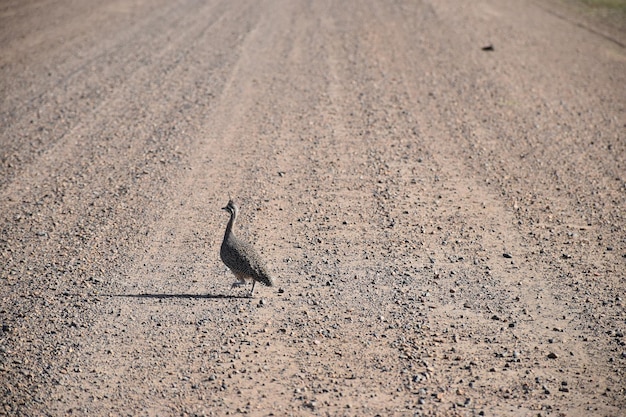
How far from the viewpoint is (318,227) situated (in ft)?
32.3

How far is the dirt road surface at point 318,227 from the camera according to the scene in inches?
265

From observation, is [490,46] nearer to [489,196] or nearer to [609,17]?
[609,17]

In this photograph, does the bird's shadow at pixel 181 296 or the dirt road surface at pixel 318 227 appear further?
the bird's shadow at pixel 181 296

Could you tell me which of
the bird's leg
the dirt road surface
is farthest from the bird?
the dirt road surface

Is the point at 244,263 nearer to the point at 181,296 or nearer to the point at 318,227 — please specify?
the point at 181,296

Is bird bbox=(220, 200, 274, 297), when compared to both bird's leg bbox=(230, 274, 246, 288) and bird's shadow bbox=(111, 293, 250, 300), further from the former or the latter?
bird's shadow bbox=(111, 293, 250, 300)

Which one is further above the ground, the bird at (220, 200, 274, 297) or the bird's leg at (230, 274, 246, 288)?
the bird at (220, 200, 274, 297)

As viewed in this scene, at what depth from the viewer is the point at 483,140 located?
13070mm

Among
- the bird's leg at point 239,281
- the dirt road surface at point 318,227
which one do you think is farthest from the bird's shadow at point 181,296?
the bird's leg at point 239,281

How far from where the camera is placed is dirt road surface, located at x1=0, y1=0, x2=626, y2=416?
6734mm

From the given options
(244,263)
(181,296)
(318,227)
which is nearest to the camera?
(244,263)

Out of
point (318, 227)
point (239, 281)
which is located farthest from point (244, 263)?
point (318, 227)

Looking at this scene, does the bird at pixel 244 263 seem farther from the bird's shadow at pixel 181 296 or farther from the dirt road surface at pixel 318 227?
the dirt road surface at pixel 318 227

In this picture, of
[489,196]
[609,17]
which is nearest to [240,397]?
[489,196]
